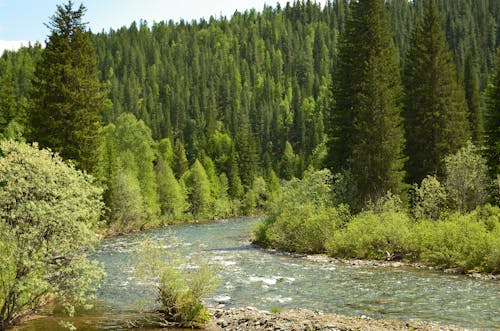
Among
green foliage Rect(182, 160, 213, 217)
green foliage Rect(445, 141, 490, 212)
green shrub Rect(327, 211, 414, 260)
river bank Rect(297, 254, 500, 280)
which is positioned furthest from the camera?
green foliage Rect(182, 160, 213, 217)

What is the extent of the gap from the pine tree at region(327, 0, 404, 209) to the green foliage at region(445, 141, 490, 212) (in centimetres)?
412

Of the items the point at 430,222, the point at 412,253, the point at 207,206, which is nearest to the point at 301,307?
the point at 412,253

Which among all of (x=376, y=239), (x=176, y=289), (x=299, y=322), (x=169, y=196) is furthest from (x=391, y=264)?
(x=169, y=196)

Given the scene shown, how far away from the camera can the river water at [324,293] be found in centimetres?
1816

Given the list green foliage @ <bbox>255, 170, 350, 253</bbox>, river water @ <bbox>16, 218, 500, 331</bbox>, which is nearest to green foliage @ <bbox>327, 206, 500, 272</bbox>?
green foliage @ <bbox>255, 170, 350, 253</bbox>

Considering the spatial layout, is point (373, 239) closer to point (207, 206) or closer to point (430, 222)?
point (430, 222)

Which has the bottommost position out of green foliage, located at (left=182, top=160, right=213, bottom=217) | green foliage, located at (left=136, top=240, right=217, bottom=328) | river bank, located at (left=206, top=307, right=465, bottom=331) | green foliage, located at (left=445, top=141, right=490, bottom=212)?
green foliage, located at (left=182, top=160, right=213, bottom=217)

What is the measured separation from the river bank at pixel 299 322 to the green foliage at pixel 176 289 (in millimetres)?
736

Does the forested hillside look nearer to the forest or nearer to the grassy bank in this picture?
the forest

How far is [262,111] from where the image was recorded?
541ft

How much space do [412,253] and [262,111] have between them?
136 meters

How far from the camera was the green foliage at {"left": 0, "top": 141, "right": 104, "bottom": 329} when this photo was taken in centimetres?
1495

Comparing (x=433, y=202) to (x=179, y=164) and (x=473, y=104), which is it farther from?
(x=179, y=164)

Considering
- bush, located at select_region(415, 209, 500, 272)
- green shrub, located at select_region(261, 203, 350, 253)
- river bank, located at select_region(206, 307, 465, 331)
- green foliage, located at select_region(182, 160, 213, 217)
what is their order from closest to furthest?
river bank, located at select_region(206, 307, 465, 331), bush, located at select_region(415, 209, 500, 272), green shrub, located at select_region(261, 203, 350, 253), green foliage, located at select_region(182, 160, 213, 217)
